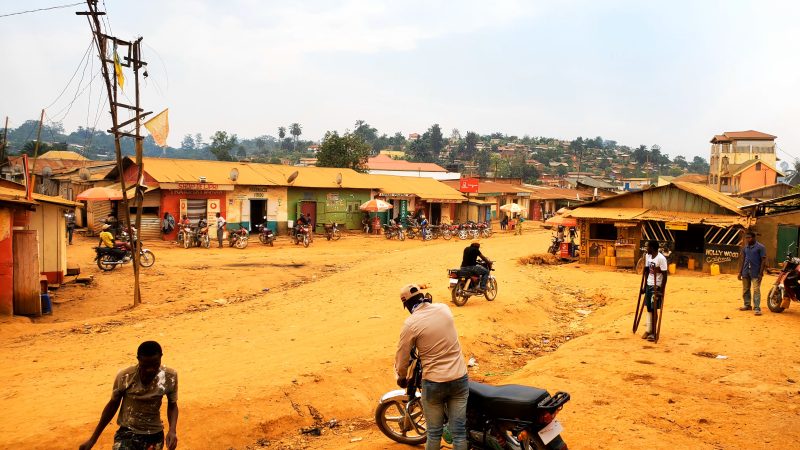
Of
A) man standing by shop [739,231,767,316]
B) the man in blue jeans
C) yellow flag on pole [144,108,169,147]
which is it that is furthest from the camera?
yellow flag on pole [144,108,169,147]

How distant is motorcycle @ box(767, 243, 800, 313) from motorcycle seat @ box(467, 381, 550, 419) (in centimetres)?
956

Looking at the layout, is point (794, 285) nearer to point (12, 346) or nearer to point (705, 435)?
point (705, 435)

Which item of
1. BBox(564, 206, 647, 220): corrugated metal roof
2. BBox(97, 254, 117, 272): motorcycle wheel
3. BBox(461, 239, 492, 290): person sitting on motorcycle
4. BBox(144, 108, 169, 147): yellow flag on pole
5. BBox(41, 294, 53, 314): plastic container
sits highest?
BBox(144, 108, 169, 147): yellow flag on pole

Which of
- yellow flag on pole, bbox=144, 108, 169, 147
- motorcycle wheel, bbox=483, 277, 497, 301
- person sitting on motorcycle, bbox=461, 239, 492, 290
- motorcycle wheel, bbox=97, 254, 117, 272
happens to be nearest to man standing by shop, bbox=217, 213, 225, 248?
motorcycle wheel, bbox=97, 254, 117, 272

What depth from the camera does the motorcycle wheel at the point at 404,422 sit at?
616 centimetres

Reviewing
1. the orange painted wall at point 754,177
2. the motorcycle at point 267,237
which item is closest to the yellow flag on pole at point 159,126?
the motorcycle at point 267,237

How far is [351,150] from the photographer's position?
181 ft

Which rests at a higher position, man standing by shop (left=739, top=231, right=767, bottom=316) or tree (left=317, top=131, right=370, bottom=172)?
tree (left=317, top=131, right=370, bottom=172)

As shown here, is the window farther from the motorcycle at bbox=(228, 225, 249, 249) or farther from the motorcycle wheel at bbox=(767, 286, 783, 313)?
the motorcycle at bbox=(228, 225, 249, 249)

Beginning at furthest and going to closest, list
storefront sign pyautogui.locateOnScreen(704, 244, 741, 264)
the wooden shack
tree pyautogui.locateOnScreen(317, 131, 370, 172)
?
tree pyautogui.locateOnScreen(317, 131, 370, 172)
the wooden shack
storefront sign pyautogui.locateOnScreen(704, 244, 741, 264)

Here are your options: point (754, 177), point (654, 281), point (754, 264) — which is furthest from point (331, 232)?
point (754, 177)

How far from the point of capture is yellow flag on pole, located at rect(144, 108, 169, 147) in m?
15.2

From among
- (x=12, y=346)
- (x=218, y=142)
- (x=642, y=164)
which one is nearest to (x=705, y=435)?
(x=12, y=346)

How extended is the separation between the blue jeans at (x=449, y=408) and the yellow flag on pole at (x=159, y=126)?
40.4ft
